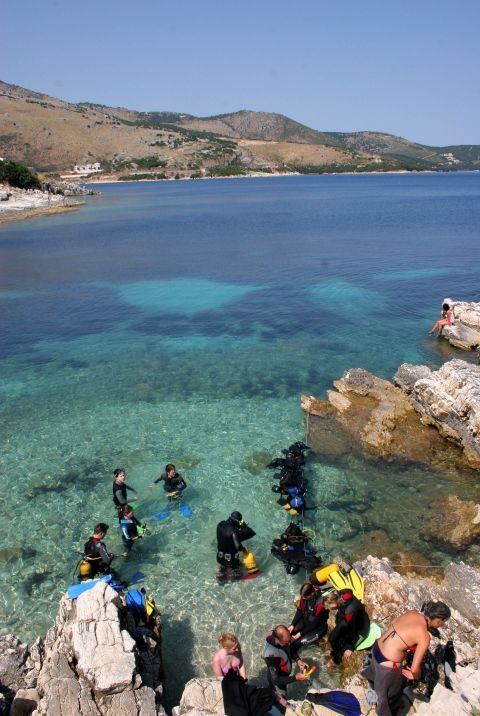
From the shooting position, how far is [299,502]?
39.9ft

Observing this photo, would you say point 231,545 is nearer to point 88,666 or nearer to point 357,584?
point 357,584

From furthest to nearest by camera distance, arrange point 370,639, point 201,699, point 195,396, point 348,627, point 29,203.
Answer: point 29,203 < point 195,396 < point 370,639 < point 348,627 < point 201,699

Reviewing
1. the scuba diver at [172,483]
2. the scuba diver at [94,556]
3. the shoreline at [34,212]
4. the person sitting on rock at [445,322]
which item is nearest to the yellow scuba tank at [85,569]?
the scuba diver at [94,556]

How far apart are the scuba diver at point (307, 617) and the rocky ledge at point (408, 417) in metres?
6.92

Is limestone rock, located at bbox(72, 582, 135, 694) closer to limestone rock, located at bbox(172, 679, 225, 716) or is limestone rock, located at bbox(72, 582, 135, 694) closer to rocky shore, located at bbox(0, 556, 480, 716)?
rocky shore, located at bbox(0, 556, 480, 716)

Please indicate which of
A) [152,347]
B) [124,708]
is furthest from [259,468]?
[152,347]

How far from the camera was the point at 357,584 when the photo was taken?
8.92 meters

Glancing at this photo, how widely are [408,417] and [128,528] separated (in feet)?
33.9

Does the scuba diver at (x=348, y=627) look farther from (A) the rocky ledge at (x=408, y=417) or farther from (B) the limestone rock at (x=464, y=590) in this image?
(A) the rocky ledge at (x=408, y=417)

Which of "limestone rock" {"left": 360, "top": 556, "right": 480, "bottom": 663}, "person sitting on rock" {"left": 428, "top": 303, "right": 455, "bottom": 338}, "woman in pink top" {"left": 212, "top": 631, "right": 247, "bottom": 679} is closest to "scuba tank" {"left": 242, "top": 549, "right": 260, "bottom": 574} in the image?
"limestone rock" {"left": 360, "top": 556, "right": 480, "bottom": 663}

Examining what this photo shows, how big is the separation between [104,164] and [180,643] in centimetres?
21148

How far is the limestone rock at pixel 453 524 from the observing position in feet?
36.7

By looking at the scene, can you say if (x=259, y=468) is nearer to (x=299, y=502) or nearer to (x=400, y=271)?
(x=299, y=502)

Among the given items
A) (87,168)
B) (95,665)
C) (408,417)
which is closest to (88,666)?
(95,665)
